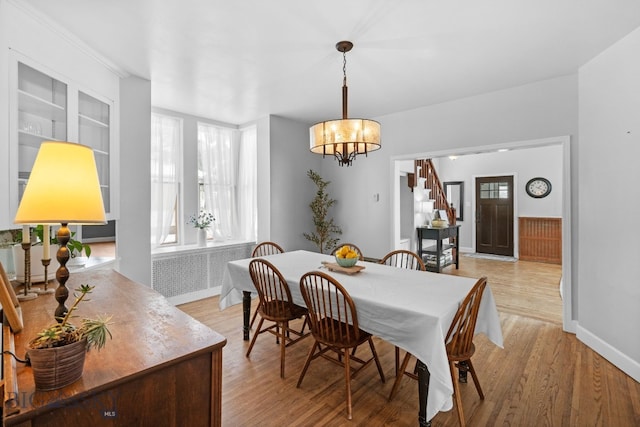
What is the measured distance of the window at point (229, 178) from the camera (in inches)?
187

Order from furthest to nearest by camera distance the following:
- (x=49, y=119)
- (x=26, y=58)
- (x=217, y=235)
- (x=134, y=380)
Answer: (x=217, y=235) → (x=49, y=119) → (x=26, y=58) → (x=134, y=380)

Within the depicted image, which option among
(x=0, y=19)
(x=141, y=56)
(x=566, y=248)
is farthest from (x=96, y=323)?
(x=566, y=248)

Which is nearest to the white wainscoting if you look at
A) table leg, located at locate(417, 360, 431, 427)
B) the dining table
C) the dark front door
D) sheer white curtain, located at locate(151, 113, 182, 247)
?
sheer white curtain, located at locate(151, 113, 182, 247)

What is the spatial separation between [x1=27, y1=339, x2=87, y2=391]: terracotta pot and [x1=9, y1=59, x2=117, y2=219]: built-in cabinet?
1.68 metres

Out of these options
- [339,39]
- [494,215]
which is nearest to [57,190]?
[339,39]

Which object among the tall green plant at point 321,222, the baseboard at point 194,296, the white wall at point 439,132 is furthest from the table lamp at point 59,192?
the tall green plant at point 321,222

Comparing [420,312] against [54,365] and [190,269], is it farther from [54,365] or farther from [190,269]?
[190,269]

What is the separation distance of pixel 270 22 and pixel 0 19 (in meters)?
1.62

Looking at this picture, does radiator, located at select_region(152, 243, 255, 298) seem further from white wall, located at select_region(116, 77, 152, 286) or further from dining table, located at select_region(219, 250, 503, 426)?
dining table, located at select_region(219, 250, 503, 426)

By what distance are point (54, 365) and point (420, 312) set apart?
159 cm

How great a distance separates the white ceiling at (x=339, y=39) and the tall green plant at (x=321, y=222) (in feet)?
5.86

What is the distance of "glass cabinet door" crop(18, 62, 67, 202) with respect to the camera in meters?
2.02

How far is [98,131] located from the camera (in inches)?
111

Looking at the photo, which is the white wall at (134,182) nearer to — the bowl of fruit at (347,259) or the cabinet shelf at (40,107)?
the cabinet shelf at (40,107)
